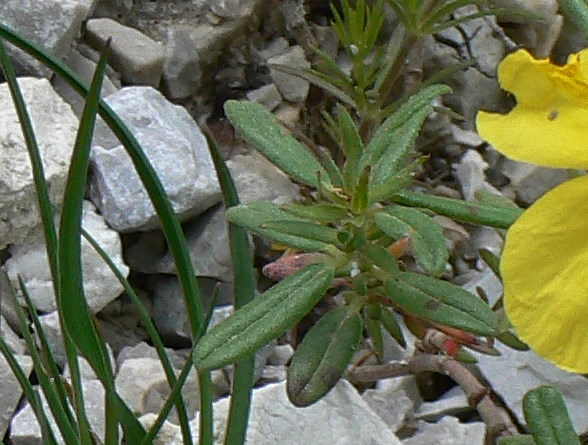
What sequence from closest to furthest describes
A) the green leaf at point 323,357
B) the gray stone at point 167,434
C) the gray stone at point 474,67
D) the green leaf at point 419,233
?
the green leaf at point 419,233, the green leaf at point 323,357, the gray stone at point 167,434, the gray stone at point 474,67

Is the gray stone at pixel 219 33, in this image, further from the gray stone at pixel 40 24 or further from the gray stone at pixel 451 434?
the gray stone at pixel 451 434

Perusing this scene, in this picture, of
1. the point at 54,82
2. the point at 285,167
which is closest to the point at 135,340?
the point at 54,82

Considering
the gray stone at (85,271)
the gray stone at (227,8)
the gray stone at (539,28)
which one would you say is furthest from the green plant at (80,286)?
the gray stone at (539,28)

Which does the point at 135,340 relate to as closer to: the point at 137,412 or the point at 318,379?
the point at 137,412

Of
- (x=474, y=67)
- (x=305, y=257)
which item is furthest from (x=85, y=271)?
(x=474, y=67)

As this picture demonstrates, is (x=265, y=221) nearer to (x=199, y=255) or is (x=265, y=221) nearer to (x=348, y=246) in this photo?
(x=348, y=246)

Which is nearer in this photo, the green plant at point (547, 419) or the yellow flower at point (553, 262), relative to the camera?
the yellow flower at point (553, 262)

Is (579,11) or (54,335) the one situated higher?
(579,11)
